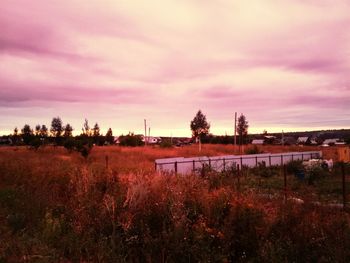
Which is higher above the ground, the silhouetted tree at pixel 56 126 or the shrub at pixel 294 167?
the silhouetted tree at pixel 56 126

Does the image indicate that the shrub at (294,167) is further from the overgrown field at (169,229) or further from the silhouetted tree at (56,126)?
the silhouetted tree at (56,126)

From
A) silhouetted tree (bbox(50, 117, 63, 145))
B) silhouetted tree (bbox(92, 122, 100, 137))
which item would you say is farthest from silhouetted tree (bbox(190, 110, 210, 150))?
silhouetted tree (bbox(50, 117, 63, 145))

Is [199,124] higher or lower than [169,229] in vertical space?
higher

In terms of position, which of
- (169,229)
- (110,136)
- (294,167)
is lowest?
(294,167)

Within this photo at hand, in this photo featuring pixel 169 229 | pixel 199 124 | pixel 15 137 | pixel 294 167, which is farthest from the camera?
pixel 15 137

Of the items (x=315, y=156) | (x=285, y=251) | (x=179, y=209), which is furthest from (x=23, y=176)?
(x=315, y=156)

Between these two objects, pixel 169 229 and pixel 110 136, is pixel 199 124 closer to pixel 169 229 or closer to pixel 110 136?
pixel 110 136

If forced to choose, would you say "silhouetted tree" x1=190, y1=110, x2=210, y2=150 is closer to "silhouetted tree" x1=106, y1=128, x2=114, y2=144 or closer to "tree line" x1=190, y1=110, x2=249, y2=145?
"tree line" x1=190, y1=110, x2=249, y2=145

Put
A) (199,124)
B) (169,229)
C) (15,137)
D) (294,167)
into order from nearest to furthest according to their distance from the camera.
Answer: (169,229)
(294,167)
(199,124)
(15,137)

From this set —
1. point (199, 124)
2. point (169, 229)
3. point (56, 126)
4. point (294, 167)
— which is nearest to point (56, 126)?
point (56, 126)

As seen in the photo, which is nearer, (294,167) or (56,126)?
(294,167)

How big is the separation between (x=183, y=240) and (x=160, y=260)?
56 cm

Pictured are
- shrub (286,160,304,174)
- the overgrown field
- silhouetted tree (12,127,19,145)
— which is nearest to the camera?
the overgrown field

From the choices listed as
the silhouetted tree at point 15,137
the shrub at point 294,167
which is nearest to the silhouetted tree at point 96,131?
the silhouetted tree at point 15,137
